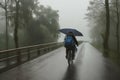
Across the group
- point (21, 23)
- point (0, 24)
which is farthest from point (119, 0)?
point (0, 24)

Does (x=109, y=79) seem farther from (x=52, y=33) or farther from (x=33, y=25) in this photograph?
(x=52, y=33)

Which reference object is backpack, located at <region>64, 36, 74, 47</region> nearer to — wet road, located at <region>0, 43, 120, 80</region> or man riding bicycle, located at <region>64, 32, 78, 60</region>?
man riding bicycle, located at <region>64, 32, 78, 60</region>

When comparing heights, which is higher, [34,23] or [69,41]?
[34,23]

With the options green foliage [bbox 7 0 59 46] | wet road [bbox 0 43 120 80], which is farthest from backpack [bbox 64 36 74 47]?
green foliage [bbox 7 0 59 46]

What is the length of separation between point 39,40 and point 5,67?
51.1 meters

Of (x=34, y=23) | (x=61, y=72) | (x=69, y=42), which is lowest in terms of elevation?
(x=61, y=72)

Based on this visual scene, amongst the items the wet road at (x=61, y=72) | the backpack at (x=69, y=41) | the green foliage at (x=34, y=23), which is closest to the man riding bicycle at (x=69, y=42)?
the backpack at (x=69, y=41)

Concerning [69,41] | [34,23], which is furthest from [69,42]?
[34,23]

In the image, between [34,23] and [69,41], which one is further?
[34,23]

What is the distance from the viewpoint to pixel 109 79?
11.7 meters

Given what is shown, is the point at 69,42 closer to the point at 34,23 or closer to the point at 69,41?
the point at 69,41

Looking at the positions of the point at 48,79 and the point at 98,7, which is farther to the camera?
the point at 98,7

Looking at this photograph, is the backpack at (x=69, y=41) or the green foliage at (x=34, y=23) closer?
the backpack at (x=69, y=41)

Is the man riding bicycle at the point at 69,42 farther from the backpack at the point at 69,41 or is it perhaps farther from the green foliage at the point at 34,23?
the green foliage at the point at 34,23
